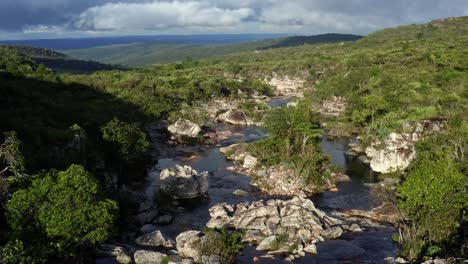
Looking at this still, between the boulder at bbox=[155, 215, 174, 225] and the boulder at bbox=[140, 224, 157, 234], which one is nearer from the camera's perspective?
the boulder at bbox=[140, 224, 157, 234]

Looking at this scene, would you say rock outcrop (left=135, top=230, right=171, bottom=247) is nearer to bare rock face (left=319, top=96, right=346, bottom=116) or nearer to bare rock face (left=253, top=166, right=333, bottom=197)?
bare rock face (left=253, top=166, right=333, bottom=197)

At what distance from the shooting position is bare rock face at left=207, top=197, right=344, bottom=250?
36344 millimetres

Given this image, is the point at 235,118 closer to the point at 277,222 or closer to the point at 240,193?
the point at 240,193

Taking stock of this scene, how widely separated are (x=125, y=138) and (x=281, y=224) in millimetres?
22904

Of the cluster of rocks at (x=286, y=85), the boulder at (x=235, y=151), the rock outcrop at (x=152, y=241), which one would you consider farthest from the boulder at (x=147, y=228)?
the cluster of rocks at (x=286, y=85)

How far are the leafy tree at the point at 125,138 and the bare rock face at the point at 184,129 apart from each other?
20492 millimetres

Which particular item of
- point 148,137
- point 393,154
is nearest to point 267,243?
point 393,154

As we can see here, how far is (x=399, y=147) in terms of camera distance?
56.4 metres

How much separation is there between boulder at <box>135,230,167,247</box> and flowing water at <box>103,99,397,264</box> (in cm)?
239

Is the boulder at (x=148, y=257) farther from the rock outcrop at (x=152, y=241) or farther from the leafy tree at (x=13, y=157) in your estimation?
the leafy tree at (x=13, y=157)

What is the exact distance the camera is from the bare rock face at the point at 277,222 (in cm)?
3634

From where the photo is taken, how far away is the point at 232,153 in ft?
213

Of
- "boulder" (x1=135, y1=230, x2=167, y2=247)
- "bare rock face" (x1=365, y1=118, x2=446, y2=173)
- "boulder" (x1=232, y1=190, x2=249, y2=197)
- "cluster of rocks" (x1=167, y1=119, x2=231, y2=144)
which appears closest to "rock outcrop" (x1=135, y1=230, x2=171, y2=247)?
"boulder" (x1=135, y1=230, x2=167, y2=247)

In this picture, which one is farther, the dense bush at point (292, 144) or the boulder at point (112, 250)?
the dense bush at point (292, 144)
